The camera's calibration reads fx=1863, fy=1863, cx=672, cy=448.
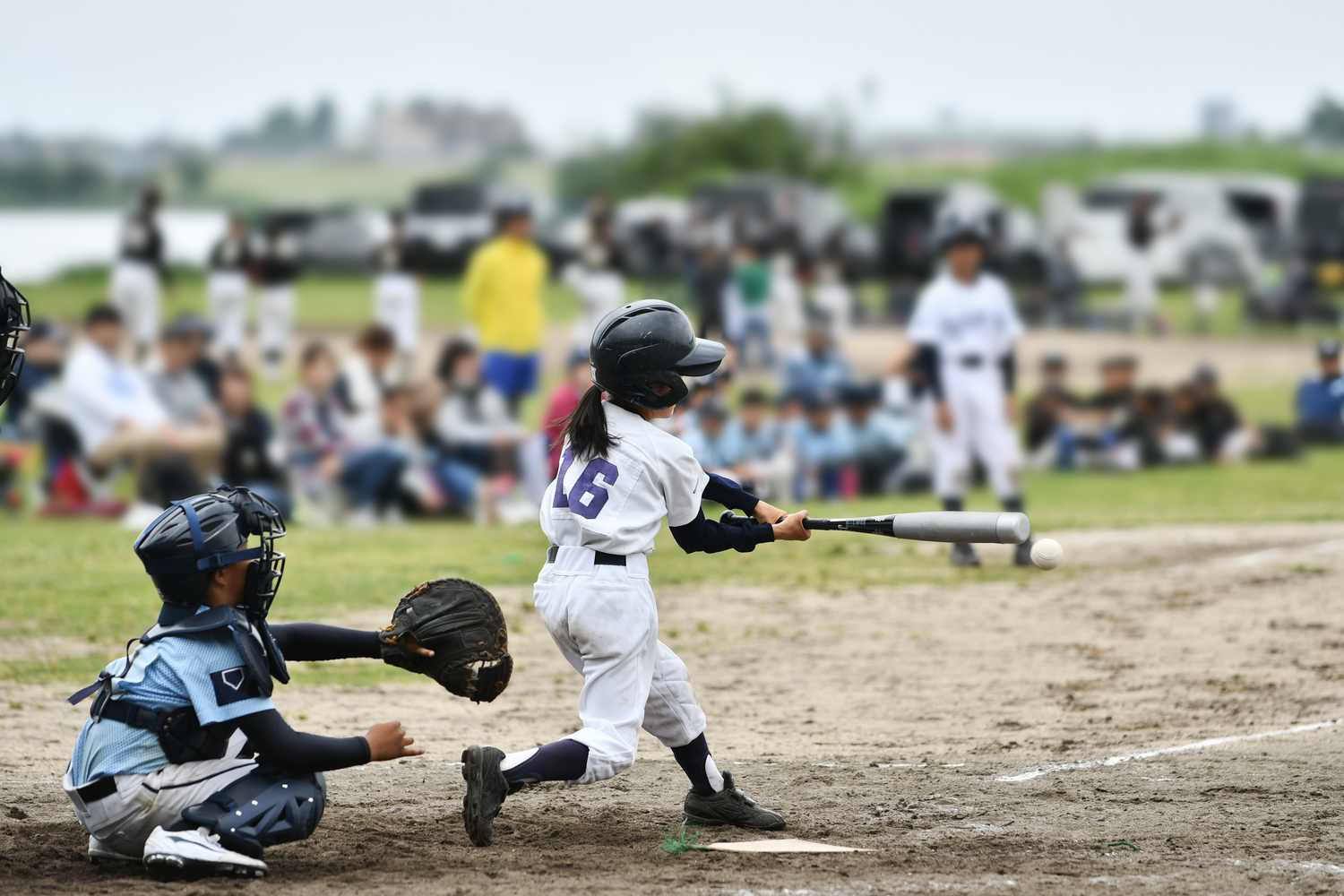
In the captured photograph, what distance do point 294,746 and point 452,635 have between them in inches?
27.1

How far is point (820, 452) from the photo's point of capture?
15523 mm

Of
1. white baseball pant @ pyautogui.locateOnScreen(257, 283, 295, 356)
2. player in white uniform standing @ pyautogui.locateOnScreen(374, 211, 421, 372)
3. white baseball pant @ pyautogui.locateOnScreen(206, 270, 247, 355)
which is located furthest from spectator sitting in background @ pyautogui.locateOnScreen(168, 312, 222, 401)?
white baseball pant @ pyautogui.locateOnScreen(257, 283, 295, 356)

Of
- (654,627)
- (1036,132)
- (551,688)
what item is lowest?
(551,688)

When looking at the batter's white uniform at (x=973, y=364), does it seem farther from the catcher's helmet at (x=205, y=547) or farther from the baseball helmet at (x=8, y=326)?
the catcher's helmet at (x=205, y=547)

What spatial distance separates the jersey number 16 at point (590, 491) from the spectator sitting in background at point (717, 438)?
8221mm

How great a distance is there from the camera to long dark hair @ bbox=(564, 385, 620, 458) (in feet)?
18.9

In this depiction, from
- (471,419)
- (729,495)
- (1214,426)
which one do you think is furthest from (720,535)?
(1214,426)

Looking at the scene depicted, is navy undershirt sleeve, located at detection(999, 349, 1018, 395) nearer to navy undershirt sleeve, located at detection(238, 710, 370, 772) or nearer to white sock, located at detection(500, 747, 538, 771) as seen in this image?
white sock, located at detection(500, 747, 538, 771)

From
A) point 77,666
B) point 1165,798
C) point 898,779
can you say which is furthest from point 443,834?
point 77,666

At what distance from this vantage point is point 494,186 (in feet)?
139

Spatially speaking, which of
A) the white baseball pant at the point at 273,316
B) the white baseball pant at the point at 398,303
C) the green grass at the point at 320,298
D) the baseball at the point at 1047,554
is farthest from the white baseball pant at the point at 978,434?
the green grass at the point at 320,298

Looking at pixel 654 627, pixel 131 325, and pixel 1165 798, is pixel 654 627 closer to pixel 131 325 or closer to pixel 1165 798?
pixel 1165 798

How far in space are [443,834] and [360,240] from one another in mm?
35823

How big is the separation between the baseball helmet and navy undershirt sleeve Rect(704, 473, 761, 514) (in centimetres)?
222
